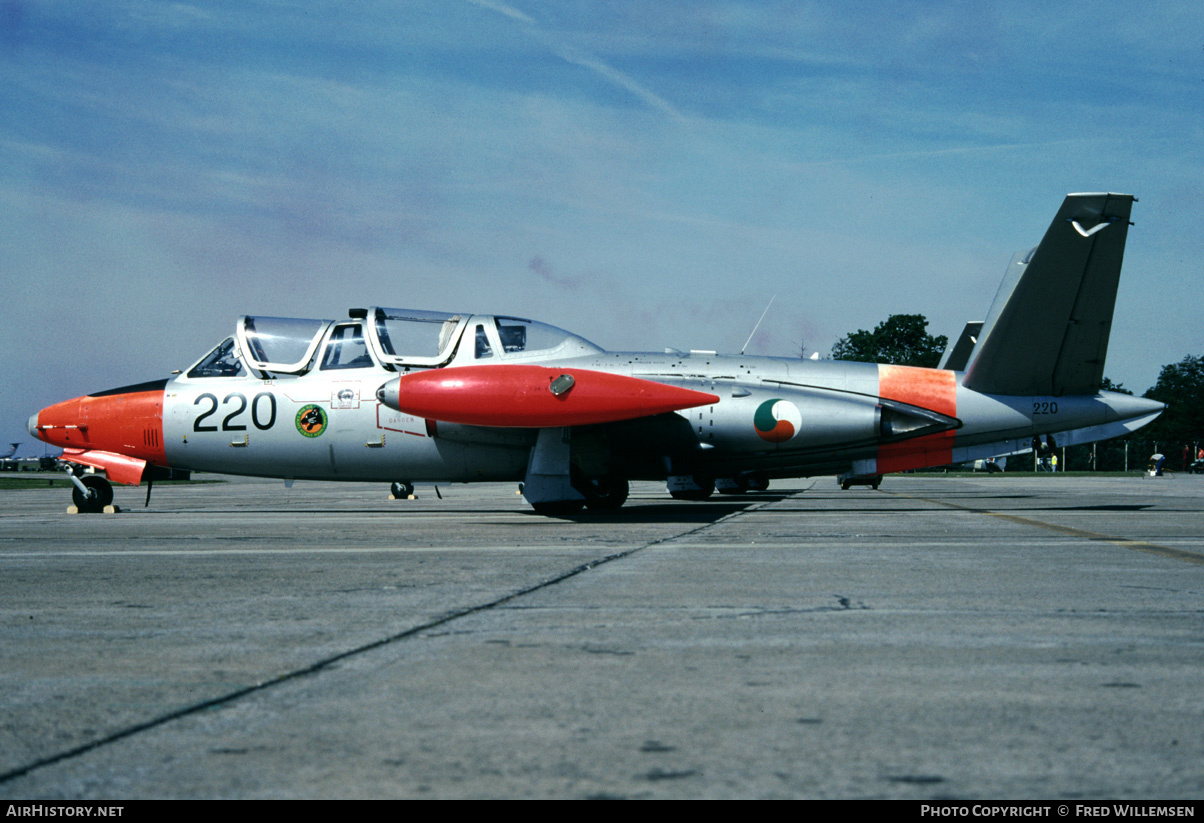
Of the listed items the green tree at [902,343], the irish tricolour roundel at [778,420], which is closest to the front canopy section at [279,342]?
the irish tricolour roundel at [778,420]

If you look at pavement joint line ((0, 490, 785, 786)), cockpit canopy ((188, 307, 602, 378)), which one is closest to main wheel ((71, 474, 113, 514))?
cockpit canopy ((188, 307, 602, 378))

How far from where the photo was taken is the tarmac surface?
2.76 meters

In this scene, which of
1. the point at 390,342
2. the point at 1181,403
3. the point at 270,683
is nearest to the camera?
the point at 270,683

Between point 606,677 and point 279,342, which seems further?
point 279,342

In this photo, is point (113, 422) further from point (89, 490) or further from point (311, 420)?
point (311, 420)

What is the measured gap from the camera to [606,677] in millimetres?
3953

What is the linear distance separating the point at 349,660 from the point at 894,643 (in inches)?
97.9

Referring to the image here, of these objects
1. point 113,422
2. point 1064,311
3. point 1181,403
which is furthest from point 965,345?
point 1181,403

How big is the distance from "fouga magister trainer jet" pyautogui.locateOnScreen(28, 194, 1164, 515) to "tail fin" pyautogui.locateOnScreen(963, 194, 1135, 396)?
0.02 m

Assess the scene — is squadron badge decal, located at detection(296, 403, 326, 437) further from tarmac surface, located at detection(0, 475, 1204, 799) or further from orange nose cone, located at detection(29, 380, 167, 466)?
tarmac surface, located at detection(0, 475, 1204, 799)

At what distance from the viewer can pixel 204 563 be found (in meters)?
8.31

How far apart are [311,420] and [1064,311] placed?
459 inches

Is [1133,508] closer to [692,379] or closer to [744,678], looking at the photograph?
[692,379]

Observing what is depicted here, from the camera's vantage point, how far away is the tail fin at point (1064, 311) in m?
14.9
